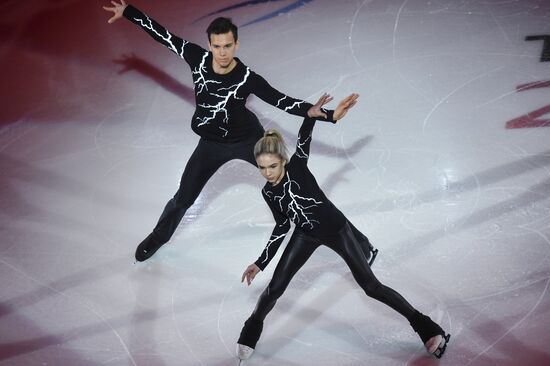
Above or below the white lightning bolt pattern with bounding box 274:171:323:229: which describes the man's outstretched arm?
above

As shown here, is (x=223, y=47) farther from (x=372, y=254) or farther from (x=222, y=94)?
(x=372, y=254)

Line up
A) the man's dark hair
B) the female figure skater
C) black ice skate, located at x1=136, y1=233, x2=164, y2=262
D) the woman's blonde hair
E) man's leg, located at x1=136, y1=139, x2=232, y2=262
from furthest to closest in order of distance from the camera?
black ice skate, located at x1=136, y1=233, x2=164, y2=262
man's leg, located at x1=136, y1=139, x2=232, y2=262
the man's dark hair
the female figure skater
the woman's blonde hair

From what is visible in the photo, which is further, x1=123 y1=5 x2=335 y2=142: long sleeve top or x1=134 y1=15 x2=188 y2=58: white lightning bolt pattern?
x1=134 y1=15 x2=188 y2=58: white lightning bolt pattern

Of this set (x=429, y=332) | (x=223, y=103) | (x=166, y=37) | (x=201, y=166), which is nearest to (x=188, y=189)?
(x=201, y=166)

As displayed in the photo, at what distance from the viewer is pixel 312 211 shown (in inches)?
163

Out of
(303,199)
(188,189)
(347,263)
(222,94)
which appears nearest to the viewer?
(303,199)

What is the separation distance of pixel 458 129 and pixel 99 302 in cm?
300

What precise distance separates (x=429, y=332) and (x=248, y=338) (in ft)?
3.35

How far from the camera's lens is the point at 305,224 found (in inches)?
164

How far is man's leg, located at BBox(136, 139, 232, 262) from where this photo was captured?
4926 mm

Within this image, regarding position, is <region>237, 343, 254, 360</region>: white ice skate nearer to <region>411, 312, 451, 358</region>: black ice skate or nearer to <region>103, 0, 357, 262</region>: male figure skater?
<region>411, 312, 451, 358</region>: black ice skate

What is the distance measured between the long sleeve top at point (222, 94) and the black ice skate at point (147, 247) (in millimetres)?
859

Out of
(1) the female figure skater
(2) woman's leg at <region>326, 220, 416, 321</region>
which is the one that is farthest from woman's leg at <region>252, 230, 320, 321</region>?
(2) woman's leg at <region>326, 220, 416, 321</region>

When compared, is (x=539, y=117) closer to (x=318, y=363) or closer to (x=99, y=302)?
(x=318, y=363)
